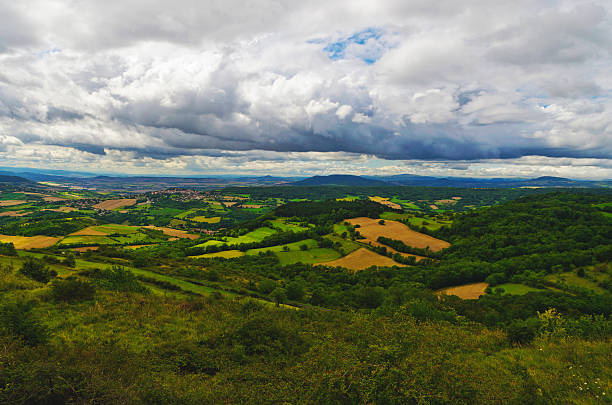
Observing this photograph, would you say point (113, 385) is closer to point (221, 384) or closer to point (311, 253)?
point (221, 384)

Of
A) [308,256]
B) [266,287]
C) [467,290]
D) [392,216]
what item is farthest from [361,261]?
[392,216]

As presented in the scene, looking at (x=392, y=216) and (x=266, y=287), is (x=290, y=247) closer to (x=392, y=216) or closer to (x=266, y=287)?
(x=266, y=287)

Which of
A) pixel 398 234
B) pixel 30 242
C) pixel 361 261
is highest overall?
pixel 398 234

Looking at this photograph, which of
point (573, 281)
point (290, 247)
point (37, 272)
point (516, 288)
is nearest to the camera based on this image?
point (37, 272)

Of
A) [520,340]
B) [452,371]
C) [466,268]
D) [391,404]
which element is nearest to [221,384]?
[391,404]

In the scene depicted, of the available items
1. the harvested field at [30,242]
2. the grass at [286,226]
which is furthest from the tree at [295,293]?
the harvested field at [30,242]

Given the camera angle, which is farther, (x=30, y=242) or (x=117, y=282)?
(x=30, y=242)

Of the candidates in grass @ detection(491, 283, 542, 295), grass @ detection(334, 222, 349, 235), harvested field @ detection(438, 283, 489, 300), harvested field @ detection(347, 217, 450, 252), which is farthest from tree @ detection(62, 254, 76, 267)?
grass @ detection(334, 222, 349, 235)

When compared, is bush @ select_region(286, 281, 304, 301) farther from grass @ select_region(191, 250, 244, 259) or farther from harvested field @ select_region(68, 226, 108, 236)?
harvested field @ select_region(68, 226, 108, 236)
